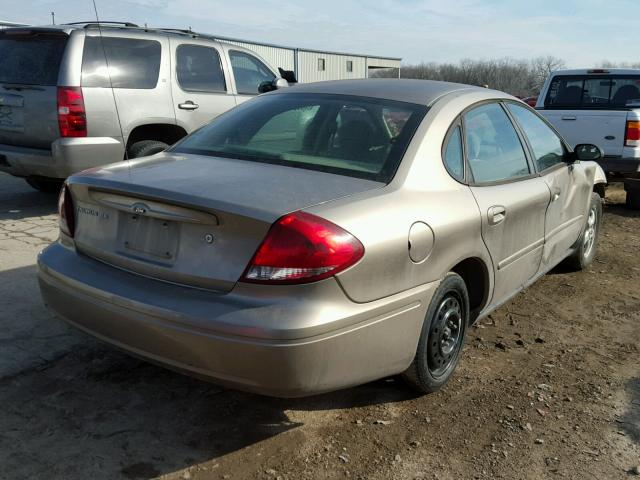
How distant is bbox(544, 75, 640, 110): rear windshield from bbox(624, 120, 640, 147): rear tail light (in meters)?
0.80

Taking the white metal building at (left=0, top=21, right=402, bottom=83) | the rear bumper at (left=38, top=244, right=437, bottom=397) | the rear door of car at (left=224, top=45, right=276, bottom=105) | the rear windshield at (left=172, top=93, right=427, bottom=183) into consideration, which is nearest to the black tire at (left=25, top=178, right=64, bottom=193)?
the rear door of car at (left=224, top=45, right=276, bottom=105)

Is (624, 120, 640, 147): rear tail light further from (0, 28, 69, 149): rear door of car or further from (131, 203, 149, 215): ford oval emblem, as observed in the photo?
(131, 203, 149, 215): ford oval emblem

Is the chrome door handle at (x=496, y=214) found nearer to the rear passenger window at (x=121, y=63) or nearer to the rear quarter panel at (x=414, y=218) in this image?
the rear quarter panel at (x=414, y=218)

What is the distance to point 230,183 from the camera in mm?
2783

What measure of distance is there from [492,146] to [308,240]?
6.02 ft

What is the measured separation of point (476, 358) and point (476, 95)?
1.58m

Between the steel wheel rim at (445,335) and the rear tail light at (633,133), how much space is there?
5739 mm

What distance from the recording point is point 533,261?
416cm

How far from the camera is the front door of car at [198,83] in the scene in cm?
723

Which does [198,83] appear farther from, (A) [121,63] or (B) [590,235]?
(B) [590,235]

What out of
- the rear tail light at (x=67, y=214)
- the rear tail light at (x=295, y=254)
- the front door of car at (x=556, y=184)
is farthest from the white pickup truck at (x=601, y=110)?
the rear tail light at (x=67, y=214)

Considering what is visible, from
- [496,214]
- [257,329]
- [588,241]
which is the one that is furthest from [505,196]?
[588,241]

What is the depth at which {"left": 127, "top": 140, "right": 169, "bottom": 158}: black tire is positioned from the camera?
6.77m

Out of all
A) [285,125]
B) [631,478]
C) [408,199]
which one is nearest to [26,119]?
[285,125]
